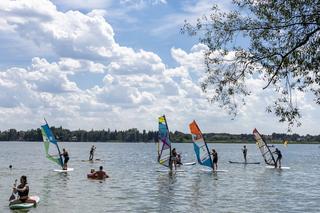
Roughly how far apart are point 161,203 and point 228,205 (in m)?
2.88

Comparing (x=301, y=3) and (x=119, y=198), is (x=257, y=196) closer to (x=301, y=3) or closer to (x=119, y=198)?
(x=119, y=198)

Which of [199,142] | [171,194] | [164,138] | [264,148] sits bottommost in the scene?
[171,194]

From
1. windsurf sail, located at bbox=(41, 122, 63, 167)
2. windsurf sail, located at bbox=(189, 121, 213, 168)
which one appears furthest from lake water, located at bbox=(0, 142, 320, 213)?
windsurf sail, located at bbox=(189, 121, 213, 168)

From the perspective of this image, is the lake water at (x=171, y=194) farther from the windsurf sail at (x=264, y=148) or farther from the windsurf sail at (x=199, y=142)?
the windsurf sail at (x=264, y=148)

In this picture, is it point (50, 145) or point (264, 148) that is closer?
point (50, 145)

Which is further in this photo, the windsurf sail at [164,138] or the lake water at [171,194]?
the windsurf sail at [164,138]

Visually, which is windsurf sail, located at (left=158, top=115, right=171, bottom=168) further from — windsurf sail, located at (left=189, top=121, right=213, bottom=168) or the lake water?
the lake water

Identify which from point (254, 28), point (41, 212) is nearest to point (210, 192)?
point (41, 212)

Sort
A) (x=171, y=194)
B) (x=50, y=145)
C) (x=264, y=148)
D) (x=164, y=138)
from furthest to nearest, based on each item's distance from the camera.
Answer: (x=264, y=148) < (x=50, y=145) < (x=164, y=138) < (x=171, y=194)

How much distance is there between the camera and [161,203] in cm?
2206

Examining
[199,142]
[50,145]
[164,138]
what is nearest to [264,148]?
[199,142]

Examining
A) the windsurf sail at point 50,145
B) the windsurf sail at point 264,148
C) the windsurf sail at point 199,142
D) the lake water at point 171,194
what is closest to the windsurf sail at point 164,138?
the windsurf sail at point 199,142

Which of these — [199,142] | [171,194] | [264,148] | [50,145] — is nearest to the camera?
[171,194]

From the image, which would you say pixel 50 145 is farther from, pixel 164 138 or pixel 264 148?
pixel 264 148
